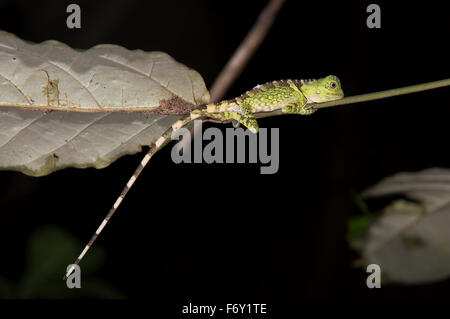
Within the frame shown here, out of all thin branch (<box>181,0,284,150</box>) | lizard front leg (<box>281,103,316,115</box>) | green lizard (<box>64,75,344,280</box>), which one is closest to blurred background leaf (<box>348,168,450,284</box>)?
lizard front leg (<box>281,103,316,115</box>)

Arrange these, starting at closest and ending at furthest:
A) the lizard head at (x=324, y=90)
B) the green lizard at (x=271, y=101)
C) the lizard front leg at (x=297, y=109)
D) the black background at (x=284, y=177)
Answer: the green lizard at (x=271, y=101)
the lizard front leg at (x=297, y=109)
the lizard head at (x=324, y=90)
the black background at (x=284, y=177)

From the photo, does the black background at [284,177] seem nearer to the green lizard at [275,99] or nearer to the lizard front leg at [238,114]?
the green lizard at [275,99]

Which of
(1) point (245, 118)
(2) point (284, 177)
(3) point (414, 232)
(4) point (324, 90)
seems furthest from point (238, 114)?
(2) point (284, 177)

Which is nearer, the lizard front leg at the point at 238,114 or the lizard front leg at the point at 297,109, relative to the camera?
the lizard front leg at the point at 238,114

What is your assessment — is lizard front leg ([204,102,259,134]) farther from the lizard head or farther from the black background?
the black background

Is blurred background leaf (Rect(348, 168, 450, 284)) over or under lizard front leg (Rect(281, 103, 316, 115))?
under

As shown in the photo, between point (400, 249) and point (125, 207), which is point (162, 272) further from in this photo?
point (400, 249)

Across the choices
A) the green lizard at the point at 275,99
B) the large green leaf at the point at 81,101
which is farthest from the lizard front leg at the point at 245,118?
the large green leaf at the point at 81,101
